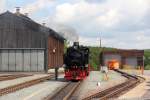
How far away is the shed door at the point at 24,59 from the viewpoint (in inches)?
2662

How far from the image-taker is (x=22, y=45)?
2667 inches

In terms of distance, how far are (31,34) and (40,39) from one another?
144cm

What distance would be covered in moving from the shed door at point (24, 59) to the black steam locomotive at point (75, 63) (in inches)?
1030

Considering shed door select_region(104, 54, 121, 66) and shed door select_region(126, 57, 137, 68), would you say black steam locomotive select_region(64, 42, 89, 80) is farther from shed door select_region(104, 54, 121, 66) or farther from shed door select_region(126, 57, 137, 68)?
shed door select_region(126, 57, 137, 68)

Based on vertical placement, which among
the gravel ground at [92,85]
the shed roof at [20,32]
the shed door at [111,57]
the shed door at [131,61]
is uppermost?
the shed roof at [20,32]

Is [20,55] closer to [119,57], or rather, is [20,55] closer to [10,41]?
[10,41]

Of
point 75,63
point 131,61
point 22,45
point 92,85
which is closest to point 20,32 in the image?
point 22,45

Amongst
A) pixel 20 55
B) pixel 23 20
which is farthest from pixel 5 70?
pixel 23 20

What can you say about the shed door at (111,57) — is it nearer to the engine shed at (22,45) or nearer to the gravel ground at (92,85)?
the engine shed at (22,45)

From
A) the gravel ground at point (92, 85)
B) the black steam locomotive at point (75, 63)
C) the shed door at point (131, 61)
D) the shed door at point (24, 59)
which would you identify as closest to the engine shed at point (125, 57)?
the shed door at point (131, 61)

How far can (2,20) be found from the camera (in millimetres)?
68688

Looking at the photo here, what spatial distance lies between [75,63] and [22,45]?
89.4 ft

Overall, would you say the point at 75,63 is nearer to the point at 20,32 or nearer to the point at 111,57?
the point at 20,32

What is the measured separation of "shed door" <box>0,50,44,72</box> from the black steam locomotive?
26167 mm
